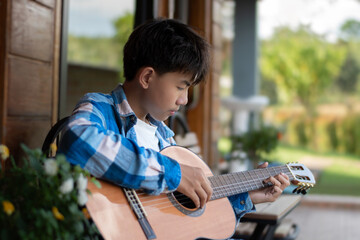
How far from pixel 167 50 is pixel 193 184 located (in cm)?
42

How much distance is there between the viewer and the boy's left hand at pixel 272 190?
1.66 metres

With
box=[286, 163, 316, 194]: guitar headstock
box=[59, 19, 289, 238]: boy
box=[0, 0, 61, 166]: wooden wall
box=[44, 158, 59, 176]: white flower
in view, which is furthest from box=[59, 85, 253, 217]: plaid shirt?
box=[286, 163, 316, 194]: guitar headstock

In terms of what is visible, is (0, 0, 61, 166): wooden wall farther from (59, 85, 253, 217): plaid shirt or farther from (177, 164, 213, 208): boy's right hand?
(177, 164, 213, 208): boy's right hand

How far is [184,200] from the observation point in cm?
144

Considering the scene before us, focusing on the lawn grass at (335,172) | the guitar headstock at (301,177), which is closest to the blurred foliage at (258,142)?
the lawn grass at (335,172)

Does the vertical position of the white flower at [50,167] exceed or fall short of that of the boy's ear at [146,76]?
it falls short

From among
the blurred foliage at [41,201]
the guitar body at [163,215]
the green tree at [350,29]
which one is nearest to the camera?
the blurred foliage at [41,201]

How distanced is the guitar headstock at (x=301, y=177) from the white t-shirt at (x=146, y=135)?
523 millimetres

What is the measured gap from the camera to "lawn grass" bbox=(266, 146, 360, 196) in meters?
8.22

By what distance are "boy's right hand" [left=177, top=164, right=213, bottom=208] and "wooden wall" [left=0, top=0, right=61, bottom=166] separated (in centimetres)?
62

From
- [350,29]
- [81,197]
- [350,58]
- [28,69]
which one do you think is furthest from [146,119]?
[350,58]

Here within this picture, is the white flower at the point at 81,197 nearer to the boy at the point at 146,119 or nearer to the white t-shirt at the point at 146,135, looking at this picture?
the boy at the point at 146,119

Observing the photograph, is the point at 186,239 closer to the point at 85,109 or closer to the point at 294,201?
the point at 85,109

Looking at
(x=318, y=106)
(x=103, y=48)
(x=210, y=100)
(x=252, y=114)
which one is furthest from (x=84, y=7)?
(x=318, y=106)
